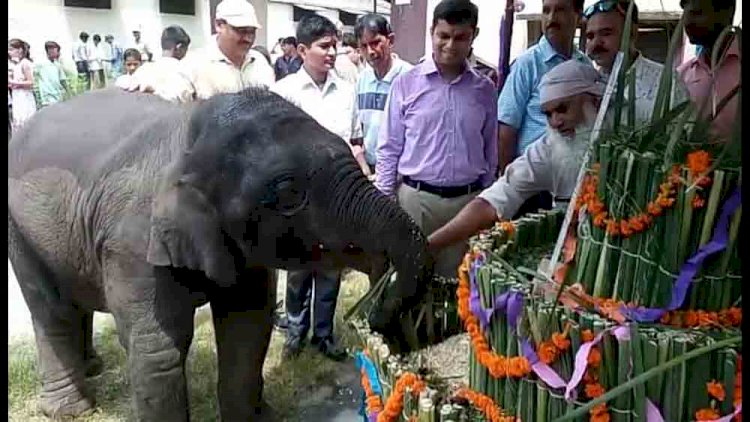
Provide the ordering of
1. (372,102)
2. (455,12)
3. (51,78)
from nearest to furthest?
(455,12) < (372,102) < (51,78)

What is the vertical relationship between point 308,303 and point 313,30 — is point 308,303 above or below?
below

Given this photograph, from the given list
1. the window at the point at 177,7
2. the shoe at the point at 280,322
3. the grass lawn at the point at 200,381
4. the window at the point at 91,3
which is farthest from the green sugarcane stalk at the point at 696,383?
the window at the point at 177,7

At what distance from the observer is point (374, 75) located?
404cm

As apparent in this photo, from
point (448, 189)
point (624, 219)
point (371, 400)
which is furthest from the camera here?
point (448, 189)

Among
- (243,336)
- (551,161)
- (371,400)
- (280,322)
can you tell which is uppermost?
(551,161)

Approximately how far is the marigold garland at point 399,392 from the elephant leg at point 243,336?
1.28 meters

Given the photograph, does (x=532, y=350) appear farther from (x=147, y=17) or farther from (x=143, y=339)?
(x=147, y=17)

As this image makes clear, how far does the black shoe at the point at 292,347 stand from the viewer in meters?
4.05

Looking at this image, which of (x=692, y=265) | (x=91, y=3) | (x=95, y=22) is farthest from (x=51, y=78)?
(x=692, y=265)

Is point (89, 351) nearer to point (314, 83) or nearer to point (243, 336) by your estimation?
point (243, 336)

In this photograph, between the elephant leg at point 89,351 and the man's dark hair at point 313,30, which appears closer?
the elephant leg at point 89,351

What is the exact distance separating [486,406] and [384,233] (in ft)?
2.39

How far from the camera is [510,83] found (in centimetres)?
346

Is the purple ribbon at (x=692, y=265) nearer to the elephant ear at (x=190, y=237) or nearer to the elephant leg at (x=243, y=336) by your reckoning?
the elephant ear at (x=190, y=237)
